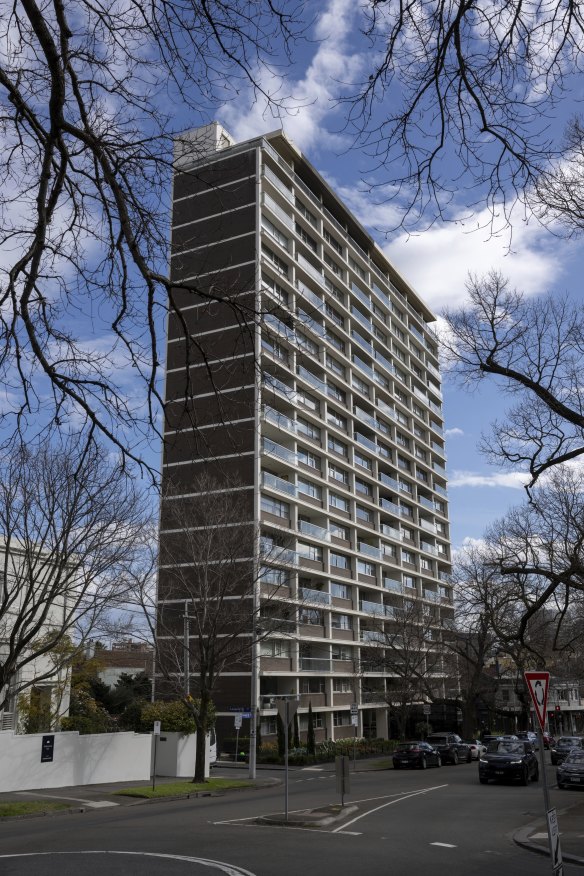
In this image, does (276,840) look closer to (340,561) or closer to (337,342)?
(340,561)

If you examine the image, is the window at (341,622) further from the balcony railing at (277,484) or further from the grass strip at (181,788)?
the grass strip at (181,788)

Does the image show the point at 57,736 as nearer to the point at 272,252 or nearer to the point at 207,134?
the point at 207,134

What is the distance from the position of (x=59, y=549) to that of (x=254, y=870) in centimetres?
1216

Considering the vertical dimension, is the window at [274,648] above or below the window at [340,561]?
below

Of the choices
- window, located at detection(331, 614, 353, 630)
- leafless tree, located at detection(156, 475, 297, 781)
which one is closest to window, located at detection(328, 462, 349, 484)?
window, located at detection(331, 614, 353, 630)

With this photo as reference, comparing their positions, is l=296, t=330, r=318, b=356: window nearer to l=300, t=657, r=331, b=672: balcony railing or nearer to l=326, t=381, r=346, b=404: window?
l=300, t=657, r=331, b=672: balcony railing

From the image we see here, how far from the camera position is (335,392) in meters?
61.0

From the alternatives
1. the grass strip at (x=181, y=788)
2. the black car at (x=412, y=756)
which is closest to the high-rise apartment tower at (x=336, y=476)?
the grass strip at (x=181, y=788)

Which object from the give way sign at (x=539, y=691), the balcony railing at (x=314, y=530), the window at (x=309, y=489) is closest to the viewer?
the give way sign at (x=539, y=691)

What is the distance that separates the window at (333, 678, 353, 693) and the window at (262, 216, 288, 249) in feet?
104

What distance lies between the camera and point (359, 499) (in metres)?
61.9

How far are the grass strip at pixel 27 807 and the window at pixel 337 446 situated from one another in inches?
1600

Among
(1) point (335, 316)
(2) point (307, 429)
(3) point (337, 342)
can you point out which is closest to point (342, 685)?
(2) point (307, 429)

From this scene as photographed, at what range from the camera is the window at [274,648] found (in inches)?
1777
